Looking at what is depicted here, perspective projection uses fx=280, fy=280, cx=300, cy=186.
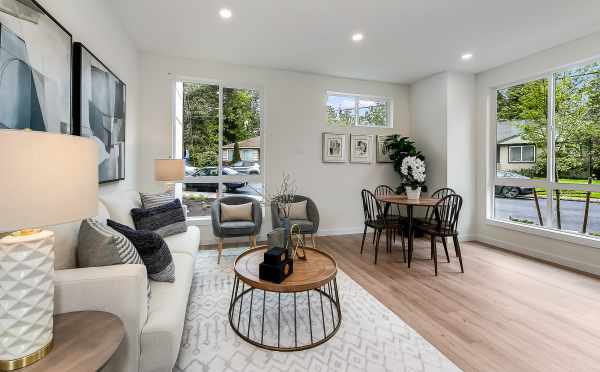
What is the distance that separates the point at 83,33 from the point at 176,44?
1.61 metres

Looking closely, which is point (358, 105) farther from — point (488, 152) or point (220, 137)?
point (220, 137)

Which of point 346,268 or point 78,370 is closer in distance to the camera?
point 78,370

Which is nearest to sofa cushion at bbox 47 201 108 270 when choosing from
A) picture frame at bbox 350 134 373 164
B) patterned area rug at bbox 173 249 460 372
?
patterned area rug at bbox 173 249 460 372

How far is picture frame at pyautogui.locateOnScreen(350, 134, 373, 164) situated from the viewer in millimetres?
5121

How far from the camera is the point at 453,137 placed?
15.2ft

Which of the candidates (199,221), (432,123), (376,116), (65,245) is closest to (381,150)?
(376,116)

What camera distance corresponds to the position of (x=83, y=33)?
7.34 feet

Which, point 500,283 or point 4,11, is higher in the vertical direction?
point 4,11

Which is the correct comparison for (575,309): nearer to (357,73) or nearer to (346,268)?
(346,268)

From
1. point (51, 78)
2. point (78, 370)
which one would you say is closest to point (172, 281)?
point (78, 370)

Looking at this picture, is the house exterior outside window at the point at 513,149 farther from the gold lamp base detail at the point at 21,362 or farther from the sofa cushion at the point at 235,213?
the gold lamp base detail at the point at 21,362

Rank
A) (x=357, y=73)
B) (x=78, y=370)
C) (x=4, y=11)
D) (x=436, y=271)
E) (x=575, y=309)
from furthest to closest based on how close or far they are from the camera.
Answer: (x=357, y=73) → (x=436, y=271) → (x=575, y=309) → (x=4, y=11) → (x=78, y=370)

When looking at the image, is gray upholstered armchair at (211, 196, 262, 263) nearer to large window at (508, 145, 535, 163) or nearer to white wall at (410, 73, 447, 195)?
white wall at (410, 73, 447, 195)

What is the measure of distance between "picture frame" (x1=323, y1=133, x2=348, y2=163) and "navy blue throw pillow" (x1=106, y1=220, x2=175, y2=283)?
3501mm
